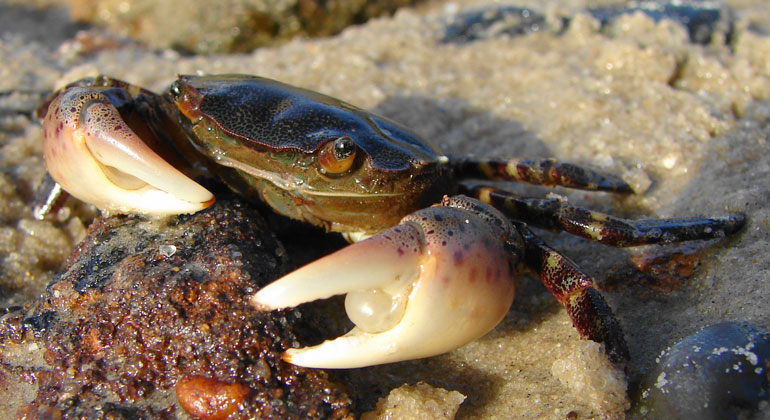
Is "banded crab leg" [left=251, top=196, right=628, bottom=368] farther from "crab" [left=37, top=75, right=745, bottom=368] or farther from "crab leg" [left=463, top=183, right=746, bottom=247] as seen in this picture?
"crab leg" [left=463, top=183, right=746, bottom=247]

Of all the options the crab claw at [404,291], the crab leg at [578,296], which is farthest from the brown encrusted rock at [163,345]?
the crab leg at [578,296]

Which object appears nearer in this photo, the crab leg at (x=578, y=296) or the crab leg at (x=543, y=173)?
the crab leg at (x=578, y=296)

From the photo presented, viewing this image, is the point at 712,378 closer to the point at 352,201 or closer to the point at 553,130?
the point at 352,201

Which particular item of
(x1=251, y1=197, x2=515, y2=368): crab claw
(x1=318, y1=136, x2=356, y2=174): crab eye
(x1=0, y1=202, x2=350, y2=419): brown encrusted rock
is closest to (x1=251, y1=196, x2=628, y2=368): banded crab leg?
(x1=251, y1=197, x2=515, y2=368): crab claw

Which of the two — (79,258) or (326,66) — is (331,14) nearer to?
(326,66)

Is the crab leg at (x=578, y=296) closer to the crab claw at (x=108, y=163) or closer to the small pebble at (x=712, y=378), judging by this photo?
the small pebble at (x=712, y=378)

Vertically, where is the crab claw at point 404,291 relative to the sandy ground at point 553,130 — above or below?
above
